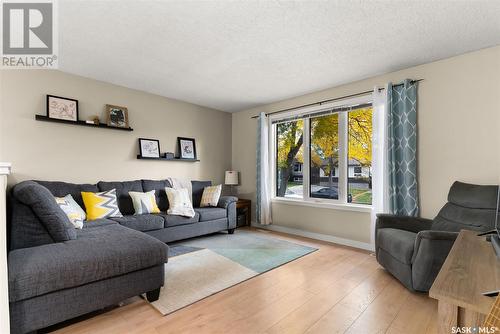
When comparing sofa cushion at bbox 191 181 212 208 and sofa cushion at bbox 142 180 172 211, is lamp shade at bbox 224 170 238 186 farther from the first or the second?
sofa cushion at bbox 142 180 172 211

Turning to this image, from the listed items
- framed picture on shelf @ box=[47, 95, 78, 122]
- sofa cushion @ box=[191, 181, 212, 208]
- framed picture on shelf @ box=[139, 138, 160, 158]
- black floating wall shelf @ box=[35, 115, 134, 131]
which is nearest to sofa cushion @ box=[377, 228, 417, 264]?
sofa cushion @ box=[191, 181, 212, 208]

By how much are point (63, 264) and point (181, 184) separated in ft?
8.82

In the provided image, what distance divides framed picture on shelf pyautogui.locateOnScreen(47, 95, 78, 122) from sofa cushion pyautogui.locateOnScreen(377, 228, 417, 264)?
4.14 meters

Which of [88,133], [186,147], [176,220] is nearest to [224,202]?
[176,220]

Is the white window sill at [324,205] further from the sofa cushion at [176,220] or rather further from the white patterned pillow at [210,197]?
the sofa cushion at [176,220]

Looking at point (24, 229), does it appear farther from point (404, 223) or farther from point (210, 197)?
point (404, 223)

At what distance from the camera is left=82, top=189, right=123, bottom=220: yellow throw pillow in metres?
3.05

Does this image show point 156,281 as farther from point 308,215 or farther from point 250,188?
point 250,188

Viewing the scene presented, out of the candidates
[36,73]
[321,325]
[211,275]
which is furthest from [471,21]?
[36,73]

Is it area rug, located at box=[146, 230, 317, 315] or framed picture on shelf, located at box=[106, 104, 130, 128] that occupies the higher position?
framed picture on shelf, located at box=[106, 104, 130, 128]

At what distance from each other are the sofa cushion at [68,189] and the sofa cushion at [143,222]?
0.55 meters

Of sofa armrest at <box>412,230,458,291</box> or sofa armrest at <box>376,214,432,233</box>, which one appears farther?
sofa armrest at <box>376,214,432,233</box>

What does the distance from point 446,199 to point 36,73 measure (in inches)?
207

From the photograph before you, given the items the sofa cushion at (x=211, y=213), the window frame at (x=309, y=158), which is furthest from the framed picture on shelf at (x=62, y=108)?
the window frame at (x=309, y=158)
